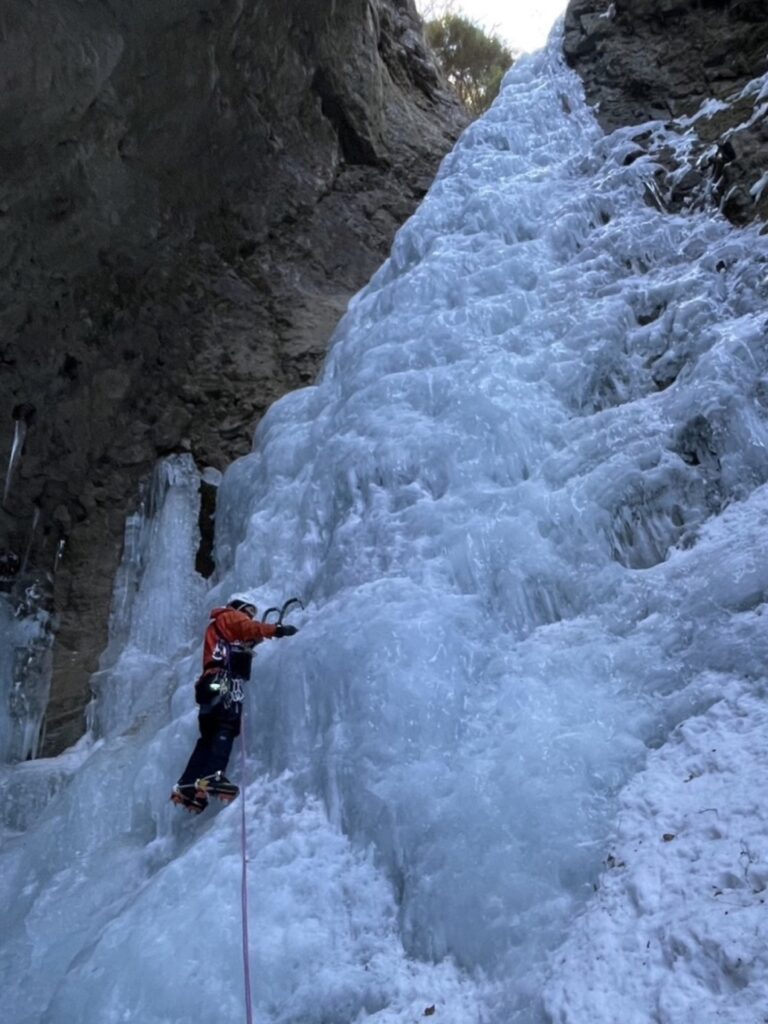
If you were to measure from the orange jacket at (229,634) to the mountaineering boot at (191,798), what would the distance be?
596 millimetres

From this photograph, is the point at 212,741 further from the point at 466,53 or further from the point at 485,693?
the point at 466,53

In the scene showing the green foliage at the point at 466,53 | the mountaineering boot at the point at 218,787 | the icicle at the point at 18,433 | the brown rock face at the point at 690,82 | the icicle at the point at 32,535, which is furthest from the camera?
the green foliage at the point at 466,53

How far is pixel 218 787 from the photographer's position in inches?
189

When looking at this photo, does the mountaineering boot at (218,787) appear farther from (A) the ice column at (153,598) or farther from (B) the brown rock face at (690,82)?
(B) the brown rock face at (690,82)

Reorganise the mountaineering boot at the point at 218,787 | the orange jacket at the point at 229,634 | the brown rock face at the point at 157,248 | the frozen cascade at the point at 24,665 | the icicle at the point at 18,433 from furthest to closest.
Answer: the icicle at the point at 18,433, the brown rock face at the point at 157,248, the frozen cascade at the point at 24,665, the orange jacket at the point at 229,634, the mountaineering boot at the point at 218,787

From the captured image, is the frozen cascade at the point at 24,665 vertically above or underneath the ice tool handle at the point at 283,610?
above

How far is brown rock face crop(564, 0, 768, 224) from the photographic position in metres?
6.34

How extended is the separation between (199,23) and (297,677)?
5925mm

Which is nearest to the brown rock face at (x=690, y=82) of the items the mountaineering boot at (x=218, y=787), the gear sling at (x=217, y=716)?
the gear sling at (x=217, y=716)

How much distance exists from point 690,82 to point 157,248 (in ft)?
15.4

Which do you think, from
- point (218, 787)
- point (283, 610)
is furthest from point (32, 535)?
point (218, 787)

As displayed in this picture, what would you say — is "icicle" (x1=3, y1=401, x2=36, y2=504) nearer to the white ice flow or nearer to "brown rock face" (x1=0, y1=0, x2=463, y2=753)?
"brown rock face" (x1=0, y1=0, x2=463, y2=753)

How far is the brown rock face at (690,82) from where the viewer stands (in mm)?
6336

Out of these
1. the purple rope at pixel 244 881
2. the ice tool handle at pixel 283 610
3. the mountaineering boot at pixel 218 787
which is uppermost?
the ice tool handle at pixel 283 610
